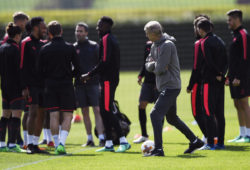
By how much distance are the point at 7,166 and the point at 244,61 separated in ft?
15.2

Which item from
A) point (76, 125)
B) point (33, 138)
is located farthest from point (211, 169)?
point (76, 125)

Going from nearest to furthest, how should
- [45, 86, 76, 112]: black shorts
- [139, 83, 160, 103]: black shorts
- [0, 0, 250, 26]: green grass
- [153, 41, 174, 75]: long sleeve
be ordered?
1. [153, 41, 174, 75]: long sleeve
2. [45, 86, 76, 112]: black shorts
3. [139, 83, 160, 103]: black shorts
4. [0, 0, 250, 26]: green grass

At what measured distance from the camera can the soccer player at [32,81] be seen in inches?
404

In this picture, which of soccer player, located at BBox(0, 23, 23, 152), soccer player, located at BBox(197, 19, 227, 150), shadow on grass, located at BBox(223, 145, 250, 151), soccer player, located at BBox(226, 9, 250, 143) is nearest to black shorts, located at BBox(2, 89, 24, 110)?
soccer player, located at BBox(0, 23, 23, 152)

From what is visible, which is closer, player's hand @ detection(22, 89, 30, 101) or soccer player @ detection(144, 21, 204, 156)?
soccer player @ detection(144, 21, 204, 156)

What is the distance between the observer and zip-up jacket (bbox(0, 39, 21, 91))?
1059 centimetres

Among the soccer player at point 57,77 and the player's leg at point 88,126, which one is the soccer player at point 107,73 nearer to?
the soccer player at point 57,77

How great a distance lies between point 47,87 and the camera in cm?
1005

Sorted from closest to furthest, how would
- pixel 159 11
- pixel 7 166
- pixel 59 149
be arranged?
pixel 7 166 → pixel 59 149 → pixel 159 11

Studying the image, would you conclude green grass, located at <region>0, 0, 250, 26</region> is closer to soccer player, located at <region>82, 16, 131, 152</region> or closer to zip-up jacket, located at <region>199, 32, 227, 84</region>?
soccer player, located at <region>82, 16, 131, 152</region>

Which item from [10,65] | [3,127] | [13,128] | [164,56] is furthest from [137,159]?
[10,65]

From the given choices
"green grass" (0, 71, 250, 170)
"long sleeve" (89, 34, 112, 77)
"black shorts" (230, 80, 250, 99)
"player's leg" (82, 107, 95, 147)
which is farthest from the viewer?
"player's leg" (82, 107, 95, 147)

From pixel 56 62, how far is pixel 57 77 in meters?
0.25

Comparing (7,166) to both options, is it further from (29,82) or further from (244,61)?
(244,61)
